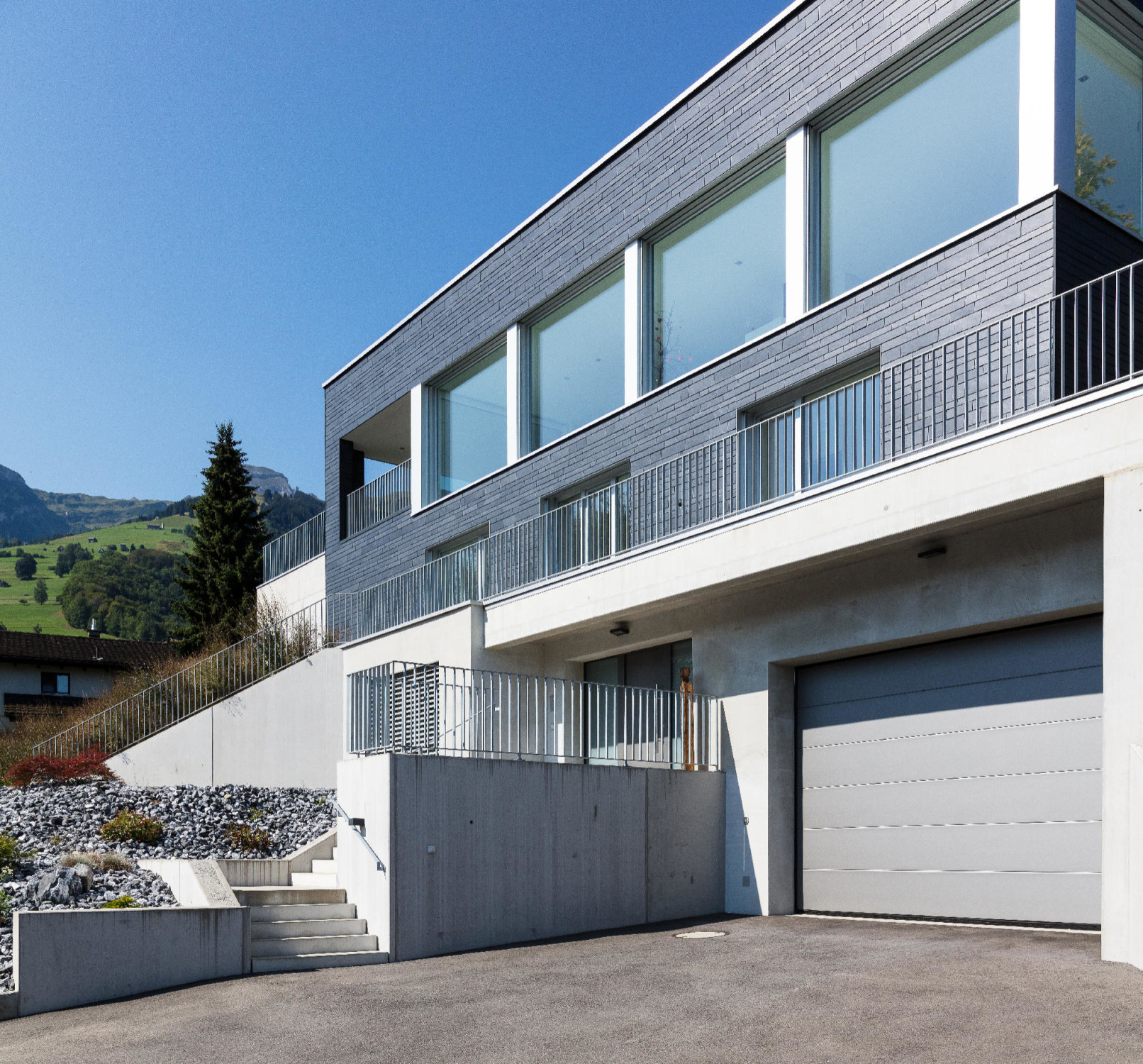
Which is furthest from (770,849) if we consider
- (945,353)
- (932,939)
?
(945,353)

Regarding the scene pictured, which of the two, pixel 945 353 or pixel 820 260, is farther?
pixel 820 260

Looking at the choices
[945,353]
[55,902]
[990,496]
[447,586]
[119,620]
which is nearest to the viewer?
[990,496]

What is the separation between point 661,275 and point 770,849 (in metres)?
8.01

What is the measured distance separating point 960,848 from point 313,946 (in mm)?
6283

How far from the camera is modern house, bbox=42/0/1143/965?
418 inches

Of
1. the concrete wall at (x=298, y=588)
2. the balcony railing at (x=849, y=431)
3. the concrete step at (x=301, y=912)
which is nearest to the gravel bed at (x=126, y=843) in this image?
the concrete step at (x=301, y=912)

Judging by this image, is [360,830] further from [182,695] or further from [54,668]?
[54,668]

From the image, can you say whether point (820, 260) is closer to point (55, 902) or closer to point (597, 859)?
point (597, 859)

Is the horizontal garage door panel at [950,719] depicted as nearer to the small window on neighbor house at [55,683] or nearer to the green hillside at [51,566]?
the small window on neighbor house at [55,683]

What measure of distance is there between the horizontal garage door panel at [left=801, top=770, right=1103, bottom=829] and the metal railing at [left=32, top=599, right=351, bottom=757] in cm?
1184

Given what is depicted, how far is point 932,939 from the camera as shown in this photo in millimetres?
10289

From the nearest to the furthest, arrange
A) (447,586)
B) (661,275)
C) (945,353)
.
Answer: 1. (945,353)
2. (661,275)
3. (447,586)

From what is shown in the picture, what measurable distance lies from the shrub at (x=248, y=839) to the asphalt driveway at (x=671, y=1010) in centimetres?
415

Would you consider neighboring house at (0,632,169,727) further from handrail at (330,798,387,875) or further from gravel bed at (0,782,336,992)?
handrail at (330,798,387,875)
